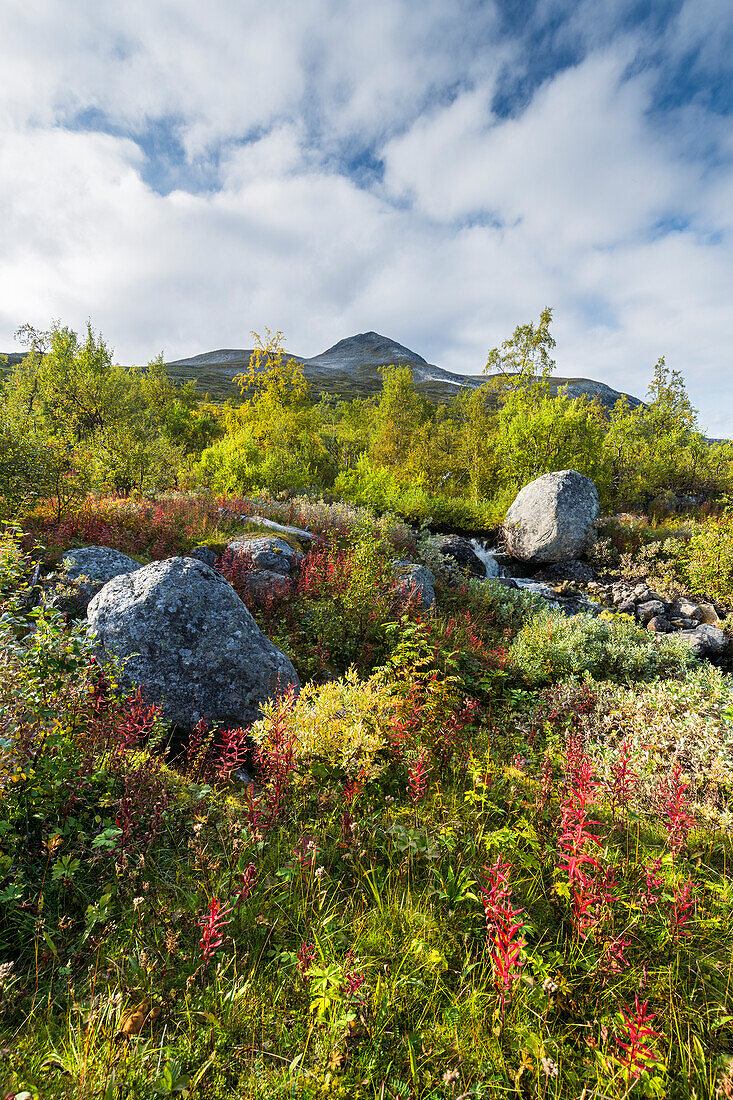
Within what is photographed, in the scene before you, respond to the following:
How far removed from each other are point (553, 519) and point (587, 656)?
958 centimetres

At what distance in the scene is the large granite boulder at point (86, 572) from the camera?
18.9ft

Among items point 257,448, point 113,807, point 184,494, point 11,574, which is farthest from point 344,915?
point 257,448

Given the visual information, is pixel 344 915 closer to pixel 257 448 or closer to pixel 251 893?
pixel 251 893

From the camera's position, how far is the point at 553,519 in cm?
1518

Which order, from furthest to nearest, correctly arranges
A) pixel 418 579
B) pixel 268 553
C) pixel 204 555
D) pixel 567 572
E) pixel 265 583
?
pixel 567 572 → pixel 418 579 → pixel 268 553 → pixel 204 555 → pixel 265 583

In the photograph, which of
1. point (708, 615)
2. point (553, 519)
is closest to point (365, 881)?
point (708, 615)

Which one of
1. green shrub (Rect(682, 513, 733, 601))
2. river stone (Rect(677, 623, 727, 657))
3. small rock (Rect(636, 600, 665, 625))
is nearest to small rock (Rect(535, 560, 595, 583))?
green shrub (Rect(682, 513, 733, 601))

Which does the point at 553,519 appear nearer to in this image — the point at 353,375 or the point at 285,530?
the point at 285,530

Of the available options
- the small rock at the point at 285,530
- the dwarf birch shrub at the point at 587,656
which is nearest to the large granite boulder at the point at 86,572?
the small rock at the point at 285,530

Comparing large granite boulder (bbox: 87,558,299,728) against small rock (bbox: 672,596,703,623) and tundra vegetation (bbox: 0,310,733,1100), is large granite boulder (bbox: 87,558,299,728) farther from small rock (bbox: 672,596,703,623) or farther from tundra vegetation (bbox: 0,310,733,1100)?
small rock (bbox: 672,596,703,623)

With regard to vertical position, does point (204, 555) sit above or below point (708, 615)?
above

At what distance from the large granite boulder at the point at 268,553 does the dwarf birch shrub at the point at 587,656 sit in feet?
15.8

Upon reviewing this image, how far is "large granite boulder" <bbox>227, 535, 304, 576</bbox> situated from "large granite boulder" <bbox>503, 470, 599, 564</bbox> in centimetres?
1014

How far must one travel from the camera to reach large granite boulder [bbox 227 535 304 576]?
8570mm
